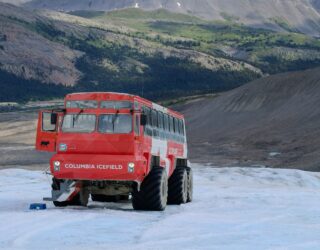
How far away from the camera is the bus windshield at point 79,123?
70.3 feet

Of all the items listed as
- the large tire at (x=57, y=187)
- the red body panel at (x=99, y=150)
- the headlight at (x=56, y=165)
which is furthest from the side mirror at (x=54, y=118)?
the large tire at (x=57, y=187)

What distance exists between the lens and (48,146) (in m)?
21.9

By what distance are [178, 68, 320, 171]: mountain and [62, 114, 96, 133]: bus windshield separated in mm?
38673

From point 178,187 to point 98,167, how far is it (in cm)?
470

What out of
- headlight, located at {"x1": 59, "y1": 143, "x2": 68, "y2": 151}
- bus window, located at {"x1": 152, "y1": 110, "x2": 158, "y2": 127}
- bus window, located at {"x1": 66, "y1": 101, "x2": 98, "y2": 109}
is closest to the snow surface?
headlight, located at {"x1": 59, "y1": 143, "x2": 68, "y2": 151}

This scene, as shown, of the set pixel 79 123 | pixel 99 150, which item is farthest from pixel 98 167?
pixel 79 123

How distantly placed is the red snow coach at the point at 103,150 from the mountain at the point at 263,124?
38177mm

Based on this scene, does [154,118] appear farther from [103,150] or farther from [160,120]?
[103,150]

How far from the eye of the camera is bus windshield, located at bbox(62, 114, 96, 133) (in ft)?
70.3

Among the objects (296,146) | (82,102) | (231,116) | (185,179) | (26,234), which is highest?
(231,116)

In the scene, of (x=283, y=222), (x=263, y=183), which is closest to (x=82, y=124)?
(x=283, y=222)

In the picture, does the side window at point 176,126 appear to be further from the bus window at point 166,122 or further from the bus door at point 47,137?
the bus door at point 47,137

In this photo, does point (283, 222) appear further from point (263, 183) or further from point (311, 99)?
point (311, 99)

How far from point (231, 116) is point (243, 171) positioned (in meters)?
66.6
